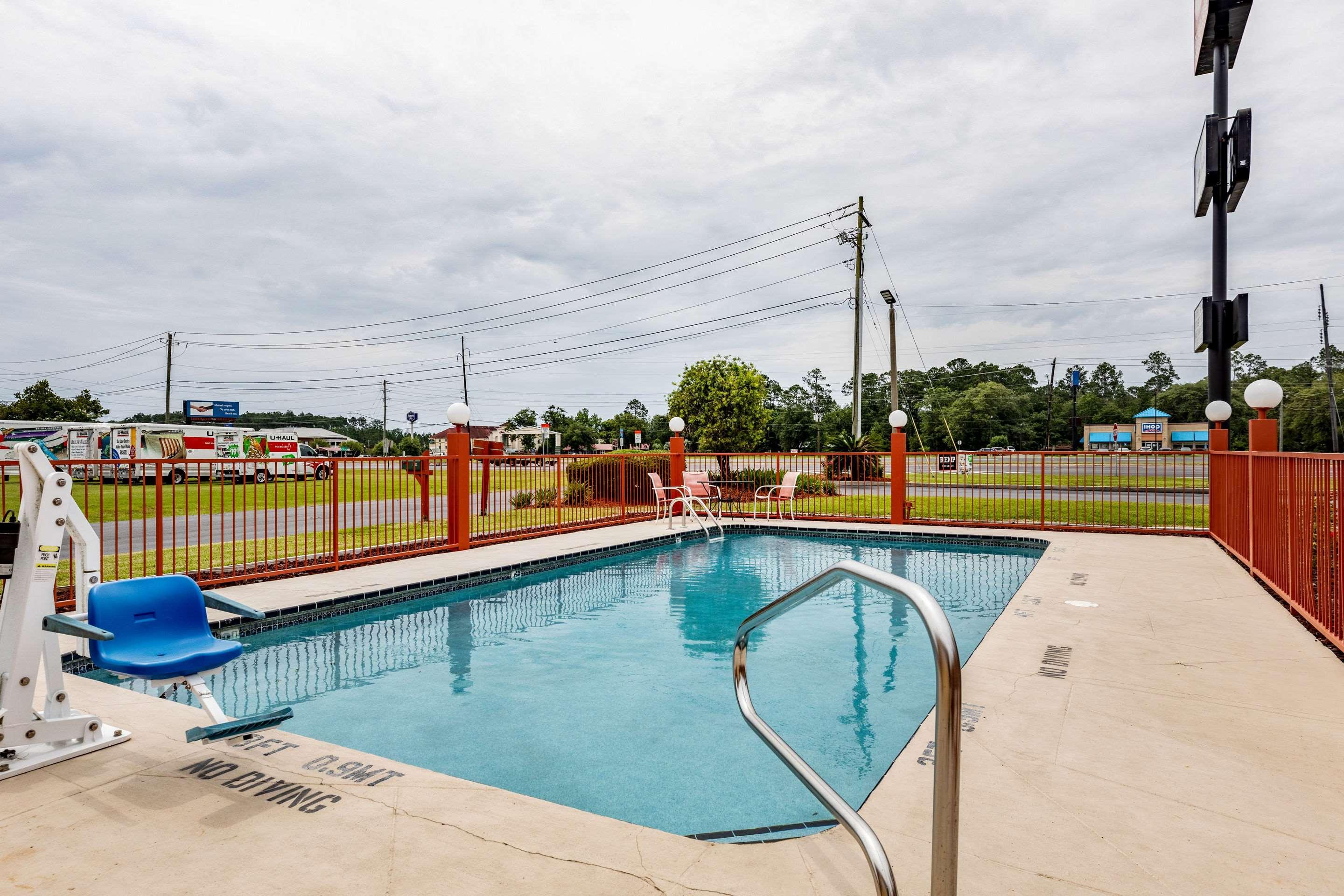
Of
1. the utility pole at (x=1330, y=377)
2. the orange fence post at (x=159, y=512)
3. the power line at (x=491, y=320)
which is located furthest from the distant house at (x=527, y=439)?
the orange fence post at (x=159, y=512)

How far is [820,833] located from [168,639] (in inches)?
108

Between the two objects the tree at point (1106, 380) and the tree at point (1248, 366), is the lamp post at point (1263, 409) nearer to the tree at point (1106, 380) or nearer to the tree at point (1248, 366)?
the tree at point (1248, 366)

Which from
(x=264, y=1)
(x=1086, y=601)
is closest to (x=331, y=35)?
(x=264, y=1)

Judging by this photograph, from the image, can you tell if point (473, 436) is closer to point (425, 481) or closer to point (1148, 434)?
point (425, 481)

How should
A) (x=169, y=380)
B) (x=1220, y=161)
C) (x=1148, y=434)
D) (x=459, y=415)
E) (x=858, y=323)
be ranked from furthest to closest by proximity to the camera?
(x=1148, y=434), (x=169, y=380), (x=858, y=323), (x=459, y=415), (x=1220, y=161)

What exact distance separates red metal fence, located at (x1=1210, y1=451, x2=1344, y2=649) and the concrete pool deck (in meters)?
0.81

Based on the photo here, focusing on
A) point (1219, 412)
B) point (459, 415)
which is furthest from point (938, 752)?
point (1219, 412)

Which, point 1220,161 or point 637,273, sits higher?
point 637,273

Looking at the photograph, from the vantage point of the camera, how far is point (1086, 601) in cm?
561

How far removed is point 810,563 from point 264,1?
9.97 metres

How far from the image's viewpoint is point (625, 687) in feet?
14.1

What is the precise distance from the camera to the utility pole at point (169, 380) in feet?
129

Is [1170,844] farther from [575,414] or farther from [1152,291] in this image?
[575,414]

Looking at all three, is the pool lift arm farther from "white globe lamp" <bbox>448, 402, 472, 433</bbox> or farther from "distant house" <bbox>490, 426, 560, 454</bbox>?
"distant house" <bbox>490, 426, 560, 454</bbox>
